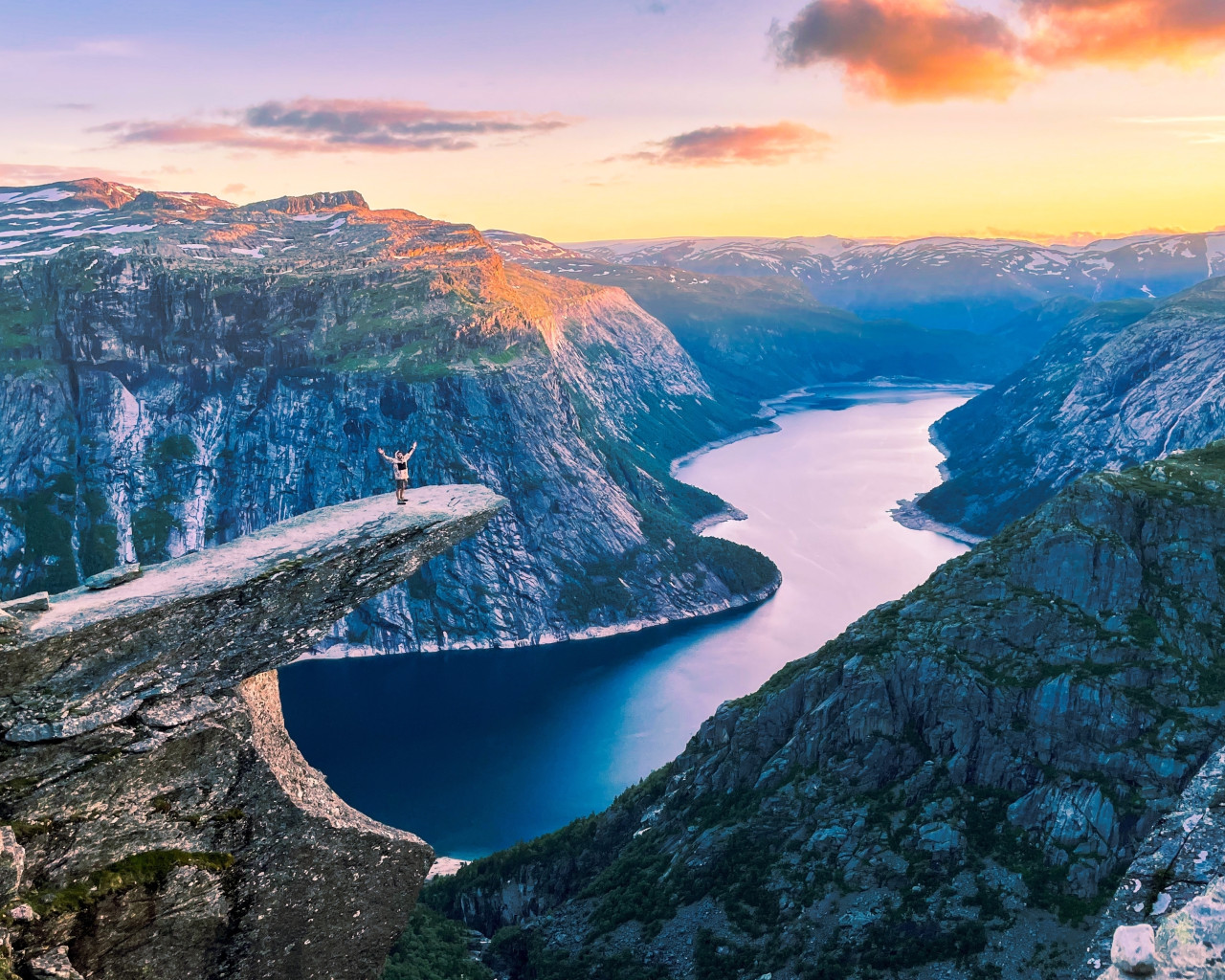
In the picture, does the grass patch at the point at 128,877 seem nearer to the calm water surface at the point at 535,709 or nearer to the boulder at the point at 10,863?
the boulder at the point at 10,863

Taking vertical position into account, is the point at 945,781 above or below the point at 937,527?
above

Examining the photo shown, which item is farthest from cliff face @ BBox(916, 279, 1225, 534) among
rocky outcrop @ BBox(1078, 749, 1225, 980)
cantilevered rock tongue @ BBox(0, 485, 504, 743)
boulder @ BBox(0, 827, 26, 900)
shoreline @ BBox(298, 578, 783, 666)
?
boulder @ BBox(0, 827, 26, 900)

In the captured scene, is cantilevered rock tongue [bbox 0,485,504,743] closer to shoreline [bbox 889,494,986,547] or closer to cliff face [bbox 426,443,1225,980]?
cliff face [bbox 426,443,1225,980]

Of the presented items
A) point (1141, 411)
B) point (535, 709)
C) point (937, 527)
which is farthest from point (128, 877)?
point (1141, 411)

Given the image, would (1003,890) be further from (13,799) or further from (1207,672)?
(13,799)

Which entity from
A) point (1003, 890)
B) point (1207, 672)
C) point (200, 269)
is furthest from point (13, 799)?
point (200, 269)

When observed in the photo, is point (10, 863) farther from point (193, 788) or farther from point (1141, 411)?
point (1141, 411)
